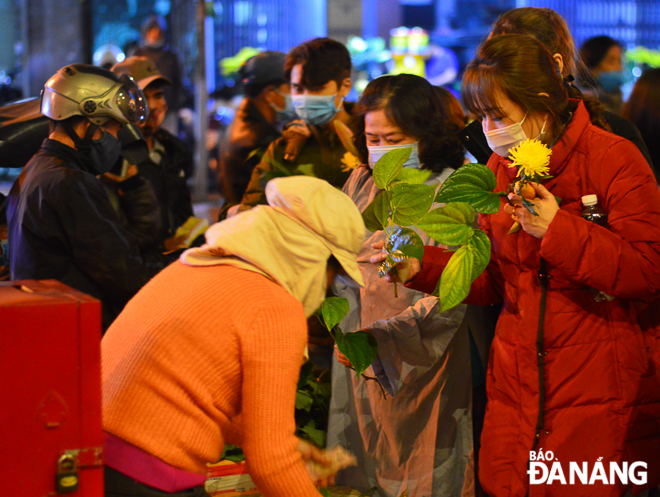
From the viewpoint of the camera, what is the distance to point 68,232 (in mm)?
2279

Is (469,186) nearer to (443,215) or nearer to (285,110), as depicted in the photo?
(443,215)

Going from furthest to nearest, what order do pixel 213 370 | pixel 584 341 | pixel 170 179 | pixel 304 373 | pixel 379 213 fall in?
1. pixel 170 179
2. pixel 304 373
3. pixel 379 213
4. pixel 584 341
5. pixel 213 370

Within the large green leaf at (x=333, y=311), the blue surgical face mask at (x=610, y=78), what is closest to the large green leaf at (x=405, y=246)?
the large green leaf at (x=333, y=311)

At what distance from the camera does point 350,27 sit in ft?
52.0

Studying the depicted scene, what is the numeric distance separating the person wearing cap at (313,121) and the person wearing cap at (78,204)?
0.68 meters

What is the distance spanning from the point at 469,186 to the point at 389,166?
307 millimetres

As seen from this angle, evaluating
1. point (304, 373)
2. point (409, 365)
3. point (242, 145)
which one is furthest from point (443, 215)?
point (242, 145)

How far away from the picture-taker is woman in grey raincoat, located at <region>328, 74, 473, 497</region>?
2.10 m

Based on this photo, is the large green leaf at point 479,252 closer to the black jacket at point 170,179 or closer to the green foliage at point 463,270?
the green foliage at point 463,270

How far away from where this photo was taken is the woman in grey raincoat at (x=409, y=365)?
82.8 inches

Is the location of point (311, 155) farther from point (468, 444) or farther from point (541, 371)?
point (541, 371)

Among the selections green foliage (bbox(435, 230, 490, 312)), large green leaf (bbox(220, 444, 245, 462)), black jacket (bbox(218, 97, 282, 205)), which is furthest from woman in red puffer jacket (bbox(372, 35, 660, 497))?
black jacket (bbox(218, 97, 282, 205))

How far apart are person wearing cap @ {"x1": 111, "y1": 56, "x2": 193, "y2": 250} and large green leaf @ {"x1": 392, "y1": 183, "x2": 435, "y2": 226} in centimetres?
177

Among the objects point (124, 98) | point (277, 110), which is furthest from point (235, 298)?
point (277, 110)
